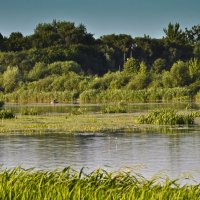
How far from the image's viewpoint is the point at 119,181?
13031 mm

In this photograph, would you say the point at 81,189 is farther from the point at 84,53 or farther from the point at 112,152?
the point at 84,53

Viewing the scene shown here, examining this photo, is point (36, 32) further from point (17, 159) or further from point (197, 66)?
point (17, 159)

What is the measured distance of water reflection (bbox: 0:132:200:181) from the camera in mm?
20688

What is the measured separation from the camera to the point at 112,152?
79.8 ft

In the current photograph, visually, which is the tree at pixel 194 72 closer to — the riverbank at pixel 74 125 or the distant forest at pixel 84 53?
the distant forest at pixel 84 53

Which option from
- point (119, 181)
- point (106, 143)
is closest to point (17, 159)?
point (106, 143)

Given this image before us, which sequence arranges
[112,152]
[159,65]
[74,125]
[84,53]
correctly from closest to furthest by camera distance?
[112,152] → [74,125] → [159,65] → [84,53]

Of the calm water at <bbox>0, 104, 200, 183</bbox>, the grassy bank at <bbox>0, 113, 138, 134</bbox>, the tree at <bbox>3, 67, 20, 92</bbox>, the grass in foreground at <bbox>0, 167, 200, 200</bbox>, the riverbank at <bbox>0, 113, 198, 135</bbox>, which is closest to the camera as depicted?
the grass in foreground at <bbox>0, 167, 200, 200</bbox>

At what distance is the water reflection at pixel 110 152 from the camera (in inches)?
814

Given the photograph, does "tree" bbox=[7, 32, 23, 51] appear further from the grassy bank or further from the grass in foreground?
the grass in foreground

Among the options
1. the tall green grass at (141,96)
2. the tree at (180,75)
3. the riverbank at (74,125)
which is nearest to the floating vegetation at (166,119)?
the riverbank at (74,125)

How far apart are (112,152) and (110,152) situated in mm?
66

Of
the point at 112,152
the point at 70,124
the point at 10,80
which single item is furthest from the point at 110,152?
the point at 10,80

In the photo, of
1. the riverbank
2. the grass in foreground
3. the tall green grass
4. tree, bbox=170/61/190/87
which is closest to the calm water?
the riverbank
